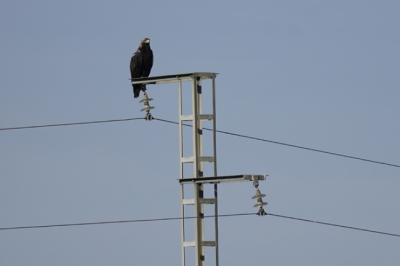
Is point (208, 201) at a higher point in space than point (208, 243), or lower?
higher

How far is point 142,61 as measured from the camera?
32.1 m

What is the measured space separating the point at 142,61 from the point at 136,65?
→ 290 mm

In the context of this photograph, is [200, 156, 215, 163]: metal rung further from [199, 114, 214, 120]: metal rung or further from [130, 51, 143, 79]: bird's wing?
[130, 51, 143, 79]: bird's wing

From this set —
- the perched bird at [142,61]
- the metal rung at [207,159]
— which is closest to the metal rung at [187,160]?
the metal rung at [207,159]

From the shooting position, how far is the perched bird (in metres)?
31.6

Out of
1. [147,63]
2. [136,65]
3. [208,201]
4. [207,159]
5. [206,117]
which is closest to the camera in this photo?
[208,201]

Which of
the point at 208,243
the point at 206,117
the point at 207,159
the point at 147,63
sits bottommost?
the point at 208,243

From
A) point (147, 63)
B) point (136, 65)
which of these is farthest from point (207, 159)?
point (147, 63)

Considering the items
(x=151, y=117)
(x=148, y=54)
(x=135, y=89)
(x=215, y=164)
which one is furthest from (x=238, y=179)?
(x=148, y=54)

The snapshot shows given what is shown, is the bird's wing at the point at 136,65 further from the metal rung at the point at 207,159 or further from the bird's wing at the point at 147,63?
the metal rung at the point at 207,159

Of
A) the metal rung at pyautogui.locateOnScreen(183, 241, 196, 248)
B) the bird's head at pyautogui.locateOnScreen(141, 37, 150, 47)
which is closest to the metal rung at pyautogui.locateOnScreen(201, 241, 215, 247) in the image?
the metal rung at pyautogui.locateOnScreen(183, 241, 196, 248)

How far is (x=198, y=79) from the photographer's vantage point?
81.7 ft

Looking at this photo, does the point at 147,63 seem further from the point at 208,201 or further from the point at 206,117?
the point at 208,201

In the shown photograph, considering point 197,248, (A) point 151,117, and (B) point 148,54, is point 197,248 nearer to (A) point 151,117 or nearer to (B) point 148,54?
(A) point 151,117
